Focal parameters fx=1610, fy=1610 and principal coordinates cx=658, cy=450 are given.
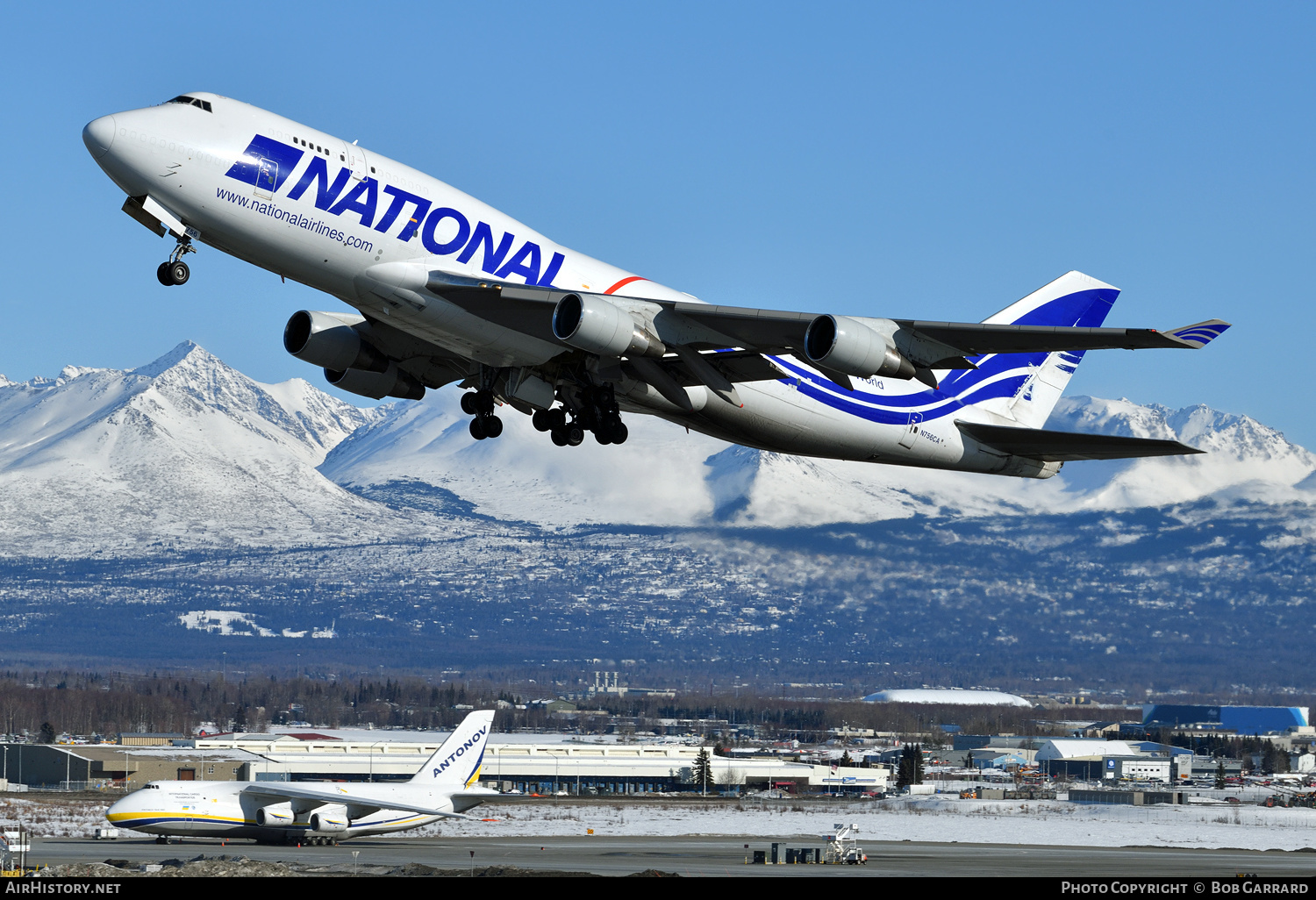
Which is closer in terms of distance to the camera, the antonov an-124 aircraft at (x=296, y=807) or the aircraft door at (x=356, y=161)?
the aircraft door at (x=356, y=161)

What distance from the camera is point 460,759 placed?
68500 millimetres

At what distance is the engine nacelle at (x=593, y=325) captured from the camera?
99.3 ft

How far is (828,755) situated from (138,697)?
87745 millimetres

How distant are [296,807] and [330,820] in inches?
59.4

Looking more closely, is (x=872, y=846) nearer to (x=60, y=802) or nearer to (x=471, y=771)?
(x=471, y=771)

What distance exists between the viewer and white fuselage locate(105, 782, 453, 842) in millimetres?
62500

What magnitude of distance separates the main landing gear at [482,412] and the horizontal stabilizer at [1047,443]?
12.0 meters

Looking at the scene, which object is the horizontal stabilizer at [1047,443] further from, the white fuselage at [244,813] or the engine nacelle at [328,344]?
the white fuselage at [244,813]

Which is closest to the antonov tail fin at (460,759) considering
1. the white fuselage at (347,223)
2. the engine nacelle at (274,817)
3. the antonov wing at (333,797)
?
the antonov wing at (333,797)

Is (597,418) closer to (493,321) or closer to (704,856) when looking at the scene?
(493,321)

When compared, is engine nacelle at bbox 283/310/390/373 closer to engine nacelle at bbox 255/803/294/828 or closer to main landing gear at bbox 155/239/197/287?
main landing gear at bbox 155/239/197/287

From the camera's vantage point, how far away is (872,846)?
7050 cm

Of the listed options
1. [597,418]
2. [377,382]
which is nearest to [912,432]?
[597,418]

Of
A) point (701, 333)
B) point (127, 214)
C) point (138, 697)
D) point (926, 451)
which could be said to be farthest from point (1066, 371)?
point (138, 697)
